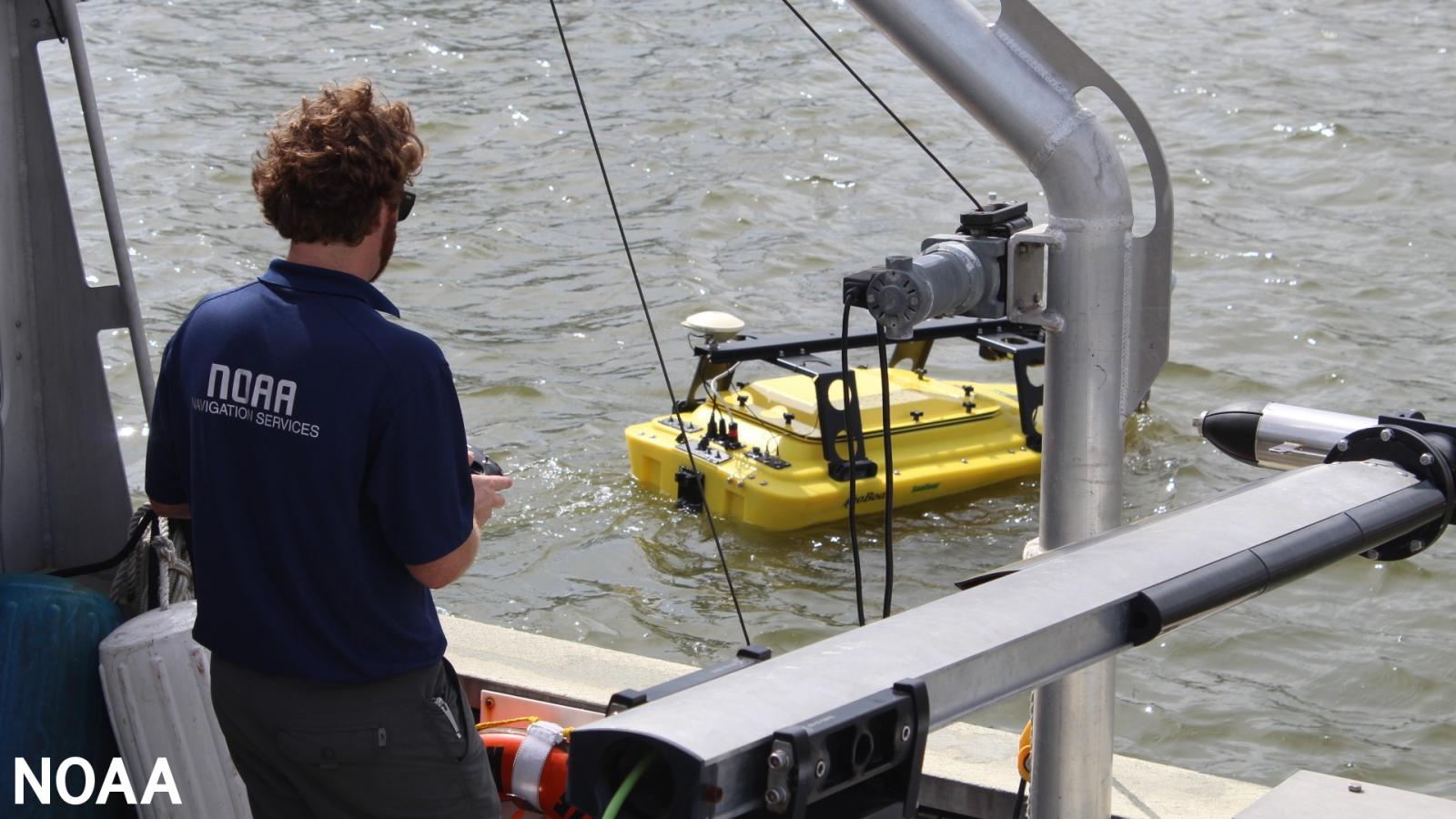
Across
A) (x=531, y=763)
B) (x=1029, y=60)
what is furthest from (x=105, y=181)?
(x=1029, y=60)

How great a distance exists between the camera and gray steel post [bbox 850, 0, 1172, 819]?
2.00 m

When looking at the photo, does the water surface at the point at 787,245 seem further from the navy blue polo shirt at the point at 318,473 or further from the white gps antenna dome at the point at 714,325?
the navy blue polo shirt at the point at 318,473

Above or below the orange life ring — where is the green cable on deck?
above

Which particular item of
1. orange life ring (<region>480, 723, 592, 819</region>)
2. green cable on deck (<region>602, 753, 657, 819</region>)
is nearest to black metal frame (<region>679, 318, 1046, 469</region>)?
orange life ring (<region>480, 723, 592, 819</region>)

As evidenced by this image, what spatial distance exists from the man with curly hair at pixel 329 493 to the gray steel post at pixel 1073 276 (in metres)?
0.82

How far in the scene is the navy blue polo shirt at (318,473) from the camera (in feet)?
7.62

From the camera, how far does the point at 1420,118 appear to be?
604 inches

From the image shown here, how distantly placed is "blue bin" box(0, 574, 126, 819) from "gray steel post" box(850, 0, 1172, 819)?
190cm

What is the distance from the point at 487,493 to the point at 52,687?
3.78 ft

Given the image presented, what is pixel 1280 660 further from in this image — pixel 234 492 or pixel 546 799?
pixel 234 492

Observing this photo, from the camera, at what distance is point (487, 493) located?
103 inches

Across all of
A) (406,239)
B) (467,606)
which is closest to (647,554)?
(467,606)

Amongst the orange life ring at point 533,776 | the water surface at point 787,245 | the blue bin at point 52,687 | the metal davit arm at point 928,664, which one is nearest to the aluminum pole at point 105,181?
the blue bin at point 52,687

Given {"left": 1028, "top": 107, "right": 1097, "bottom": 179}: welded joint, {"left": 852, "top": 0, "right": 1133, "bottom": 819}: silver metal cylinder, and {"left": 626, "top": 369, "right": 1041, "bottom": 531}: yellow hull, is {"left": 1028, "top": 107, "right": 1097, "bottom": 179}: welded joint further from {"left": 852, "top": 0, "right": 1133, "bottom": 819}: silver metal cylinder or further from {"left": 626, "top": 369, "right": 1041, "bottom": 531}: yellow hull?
{"left": 626, "top": 369, "right": 1041, "bottom": 531}: yellow hull
